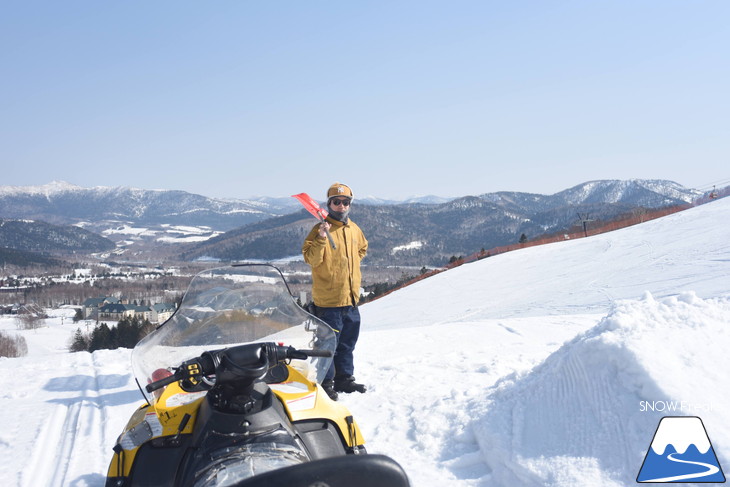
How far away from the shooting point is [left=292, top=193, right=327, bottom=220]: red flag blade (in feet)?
13.9

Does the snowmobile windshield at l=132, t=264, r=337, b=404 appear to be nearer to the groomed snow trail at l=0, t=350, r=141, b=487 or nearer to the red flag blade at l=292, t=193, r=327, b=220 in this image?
the red flag blade at l=292, t=193, r=327, b=220

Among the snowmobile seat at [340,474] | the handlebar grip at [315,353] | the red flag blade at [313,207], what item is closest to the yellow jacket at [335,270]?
the red flag blade at [313,207]

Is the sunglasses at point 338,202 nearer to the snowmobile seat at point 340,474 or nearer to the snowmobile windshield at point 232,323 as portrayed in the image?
the snowmobile windshield at point 232,323

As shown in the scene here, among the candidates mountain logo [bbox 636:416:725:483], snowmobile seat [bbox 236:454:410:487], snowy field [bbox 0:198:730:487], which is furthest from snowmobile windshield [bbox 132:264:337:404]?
mountain logo [bbox 636:416:725:483]

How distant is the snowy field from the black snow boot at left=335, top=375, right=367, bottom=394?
0.32 ft

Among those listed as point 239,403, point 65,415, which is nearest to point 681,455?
point 239,403

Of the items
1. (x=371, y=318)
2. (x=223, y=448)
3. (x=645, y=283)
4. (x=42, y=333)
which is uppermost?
(x=223, y=448)

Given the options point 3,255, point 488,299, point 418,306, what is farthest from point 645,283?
point 3,255

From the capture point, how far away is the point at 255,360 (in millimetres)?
1882

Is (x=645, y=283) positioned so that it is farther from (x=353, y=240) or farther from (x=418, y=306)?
(x=353, y=240)

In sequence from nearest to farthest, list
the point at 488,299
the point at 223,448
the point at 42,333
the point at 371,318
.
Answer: the point at 223,448, the point at 488,299, the point at 371,318, the point at 42,333

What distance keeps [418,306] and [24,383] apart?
44.3ft

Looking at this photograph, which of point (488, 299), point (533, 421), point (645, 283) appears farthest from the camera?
point (488, 299)

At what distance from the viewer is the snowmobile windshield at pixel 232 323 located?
8.66 feet
